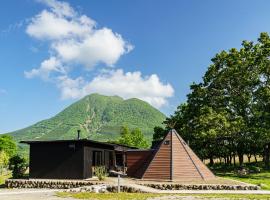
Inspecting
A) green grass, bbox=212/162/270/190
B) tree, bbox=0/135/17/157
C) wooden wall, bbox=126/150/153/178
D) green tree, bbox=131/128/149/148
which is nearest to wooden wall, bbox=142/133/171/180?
wooden wall, bbox=126/150/153/178

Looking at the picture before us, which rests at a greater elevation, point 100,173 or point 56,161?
point 56,161

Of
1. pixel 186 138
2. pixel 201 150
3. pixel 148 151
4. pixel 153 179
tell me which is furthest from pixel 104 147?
pixel 201 150

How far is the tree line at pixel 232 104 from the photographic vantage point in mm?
41500

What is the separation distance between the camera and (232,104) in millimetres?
46125

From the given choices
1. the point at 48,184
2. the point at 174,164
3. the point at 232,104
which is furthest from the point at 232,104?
the point at 48,184

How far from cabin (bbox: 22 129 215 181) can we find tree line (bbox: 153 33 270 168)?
11452 mm

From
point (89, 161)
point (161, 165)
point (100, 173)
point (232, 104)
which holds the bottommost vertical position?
point (100, 173)

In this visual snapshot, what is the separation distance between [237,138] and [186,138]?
6232 mm

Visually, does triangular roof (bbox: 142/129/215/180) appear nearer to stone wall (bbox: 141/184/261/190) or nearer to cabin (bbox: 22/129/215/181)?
cabin (bbox: 22/129/215/181)

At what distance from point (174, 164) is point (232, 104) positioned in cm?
1929

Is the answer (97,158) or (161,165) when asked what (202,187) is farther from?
(97,158)

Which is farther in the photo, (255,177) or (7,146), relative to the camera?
(7,146)

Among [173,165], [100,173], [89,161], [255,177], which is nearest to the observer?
[173,165]

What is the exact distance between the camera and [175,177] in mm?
28812
